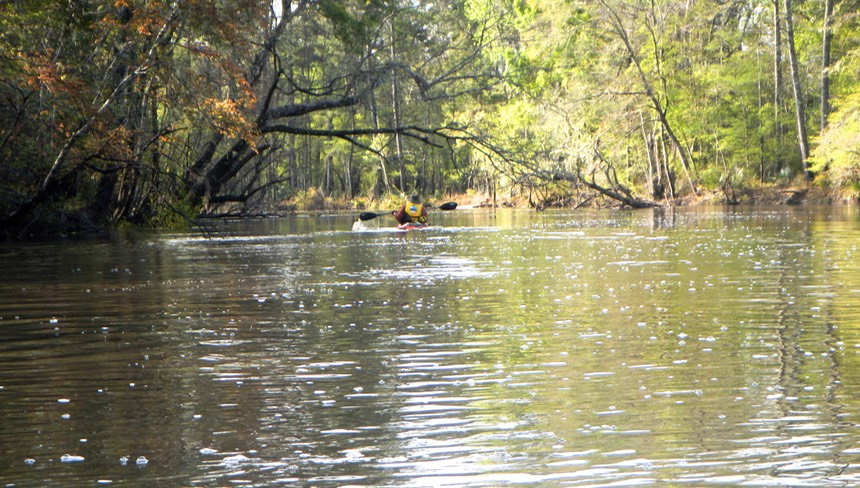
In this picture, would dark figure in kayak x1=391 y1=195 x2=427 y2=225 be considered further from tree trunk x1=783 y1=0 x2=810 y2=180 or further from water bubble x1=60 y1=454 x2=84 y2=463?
water bubble x1=60 y1=454 x2=84 y2=463

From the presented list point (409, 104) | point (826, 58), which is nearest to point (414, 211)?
point (826, 58)

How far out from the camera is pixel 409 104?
244ft

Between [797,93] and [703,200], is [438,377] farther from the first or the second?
[703,200]

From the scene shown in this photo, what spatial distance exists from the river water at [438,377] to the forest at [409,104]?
5506 mm

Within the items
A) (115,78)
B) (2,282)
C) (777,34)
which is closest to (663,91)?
(777,34)

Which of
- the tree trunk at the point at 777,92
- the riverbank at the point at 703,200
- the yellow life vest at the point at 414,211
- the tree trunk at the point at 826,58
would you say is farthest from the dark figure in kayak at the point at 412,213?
the tree trunk at the point at 777,92

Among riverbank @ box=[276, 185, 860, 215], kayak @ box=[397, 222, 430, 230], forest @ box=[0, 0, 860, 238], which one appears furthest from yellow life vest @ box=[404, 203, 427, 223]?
riverbank @ box=[276, 185, 860, 215]

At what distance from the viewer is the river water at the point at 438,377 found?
5906 millimetres

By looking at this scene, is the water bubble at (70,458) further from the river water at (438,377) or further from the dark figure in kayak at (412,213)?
the dark figure in kayak at (412,213)

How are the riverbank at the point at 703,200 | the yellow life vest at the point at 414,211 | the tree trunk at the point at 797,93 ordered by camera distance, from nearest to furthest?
the yellow life vest at the point at 414,211
the riverbank at the point at 703,200
the tree trunk at the point at 797,93

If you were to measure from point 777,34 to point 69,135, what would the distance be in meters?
40.0

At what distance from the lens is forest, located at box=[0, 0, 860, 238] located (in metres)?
22.3

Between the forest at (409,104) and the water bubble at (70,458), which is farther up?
the forest at (409,104)

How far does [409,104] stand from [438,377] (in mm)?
66759
